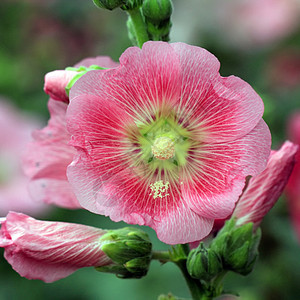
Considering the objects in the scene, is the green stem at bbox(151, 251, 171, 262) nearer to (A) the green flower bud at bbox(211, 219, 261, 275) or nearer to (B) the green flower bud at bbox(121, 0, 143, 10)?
(A) the green flower bud at bbox(211, 219, 261, 275)

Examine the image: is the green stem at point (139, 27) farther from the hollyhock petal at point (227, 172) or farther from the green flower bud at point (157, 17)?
the hollyhock petal at point (227, 172)

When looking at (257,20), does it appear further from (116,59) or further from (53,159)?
(53,159)

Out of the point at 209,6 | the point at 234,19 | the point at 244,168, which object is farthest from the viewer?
the point at 209,6

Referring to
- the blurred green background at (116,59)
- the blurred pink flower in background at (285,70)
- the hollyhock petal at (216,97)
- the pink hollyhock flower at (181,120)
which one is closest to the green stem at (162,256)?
the pink hollyhock flower at (181,120)

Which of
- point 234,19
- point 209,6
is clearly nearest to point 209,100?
point 234,19

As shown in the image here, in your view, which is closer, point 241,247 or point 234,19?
point 241,247

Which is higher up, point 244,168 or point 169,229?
point 244,168

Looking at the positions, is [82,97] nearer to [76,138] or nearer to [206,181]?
[76,138]

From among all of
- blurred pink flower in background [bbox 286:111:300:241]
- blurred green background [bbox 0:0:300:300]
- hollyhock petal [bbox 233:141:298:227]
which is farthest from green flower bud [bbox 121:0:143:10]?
blurred pink flower in background [bbox 286:111:300:241]
